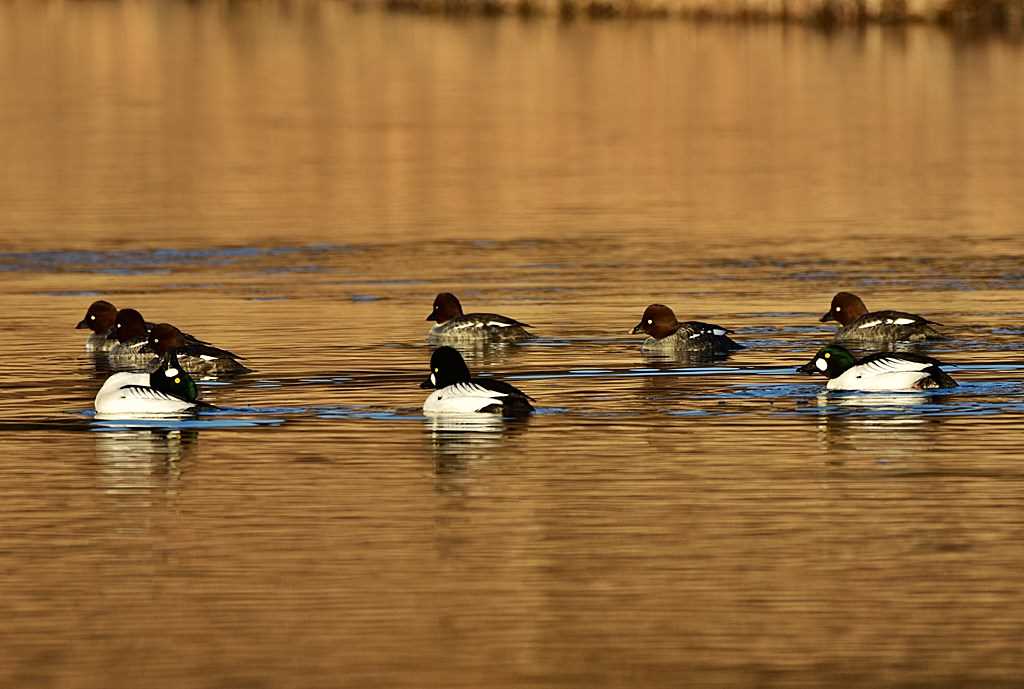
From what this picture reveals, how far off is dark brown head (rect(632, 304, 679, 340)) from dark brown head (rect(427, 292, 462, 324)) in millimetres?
2070

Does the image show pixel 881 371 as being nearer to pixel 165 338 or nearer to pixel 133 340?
pixel 165 338

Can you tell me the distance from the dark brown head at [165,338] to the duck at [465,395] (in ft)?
13.0

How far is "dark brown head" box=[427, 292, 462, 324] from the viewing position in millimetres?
26750

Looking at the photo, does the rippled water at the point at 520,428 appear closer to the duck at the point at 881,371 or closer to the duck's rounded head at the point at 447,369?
the duck at the point at 881,371

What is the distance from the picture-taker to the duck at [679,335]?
24875mm

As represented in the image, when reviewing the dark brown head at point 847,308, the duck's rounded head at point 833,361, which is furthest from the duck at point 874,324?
the duck's rounded head at point 833,361

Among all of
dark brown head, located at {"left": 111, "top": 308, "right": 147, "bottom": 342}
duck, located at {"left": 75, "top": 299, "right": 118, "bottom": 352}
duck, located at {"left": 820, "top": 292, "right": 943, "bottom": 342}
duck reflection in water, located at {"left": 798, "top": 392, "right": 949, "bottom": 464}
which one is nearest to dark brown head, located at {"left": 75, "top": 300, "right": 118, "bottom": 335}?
duck, located at {"left": 75, "top": 299, "right": 118, "bottom": 352}

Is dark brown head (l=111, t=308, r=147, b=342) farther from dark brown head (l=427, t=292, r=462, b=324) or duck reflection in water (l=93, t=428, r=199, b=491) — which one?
duck reflection in water (l=93, t=428, r=199, b=491)

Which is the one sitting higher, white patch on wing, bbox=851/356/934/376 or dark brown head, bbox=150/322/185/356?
dark brown head, bbox=150/322/185/356

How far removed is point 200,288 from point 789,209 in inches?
468

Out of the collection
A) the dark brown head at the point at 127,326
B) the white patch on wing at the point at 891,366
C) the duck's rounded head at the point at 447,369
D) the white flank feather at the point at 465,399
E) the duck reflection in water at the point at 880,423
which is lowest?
the duck reflection in water at the point at 880,423

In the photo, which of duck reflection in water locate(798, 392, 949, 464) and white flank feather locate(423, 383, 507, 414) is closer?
duck reflection in water locate(798, 392, 949, 464)

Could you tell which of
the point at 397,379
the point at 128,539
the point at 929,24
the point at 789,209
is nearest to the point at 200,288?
the point at 397,379

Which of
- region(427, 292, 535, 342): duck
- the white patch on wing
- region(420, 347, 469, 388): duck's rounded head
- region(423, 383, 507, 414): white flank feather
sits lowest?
region(423, 383, 507, 414): white flank feather
